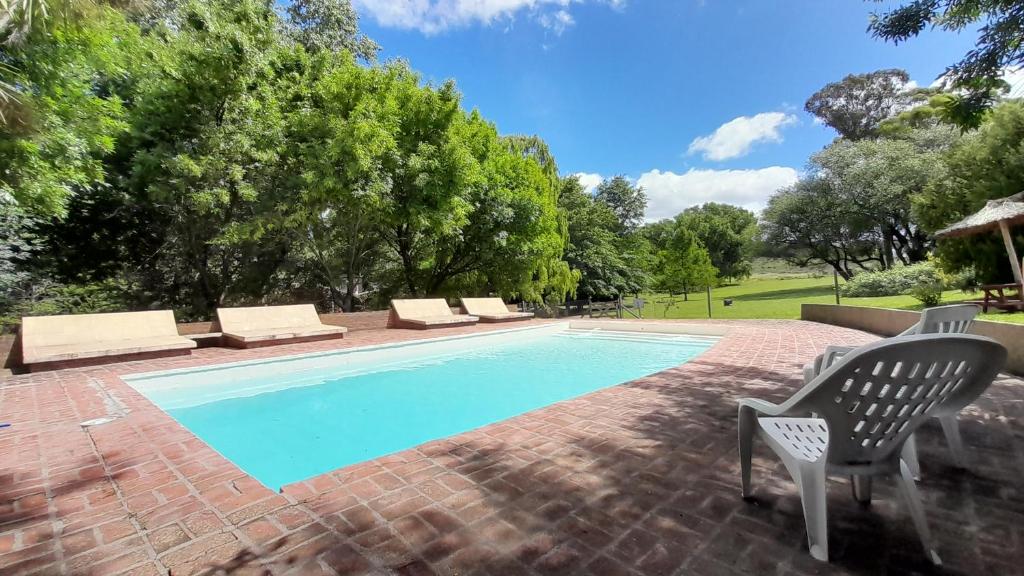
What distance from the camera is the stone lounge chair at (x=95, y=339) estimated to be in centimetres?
700

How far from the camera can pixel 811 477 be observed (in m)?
1.77

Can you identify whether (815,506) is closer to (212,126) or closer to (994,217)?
(994,217)

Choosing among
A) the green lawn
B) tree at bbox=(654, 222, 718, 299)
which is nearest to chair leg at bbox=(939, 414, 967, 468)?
the green lawn

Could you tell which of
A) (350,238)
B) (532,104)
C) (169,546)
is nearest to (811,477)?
(169,546)

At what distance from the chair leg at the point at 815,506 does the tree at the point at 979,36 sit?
570cm

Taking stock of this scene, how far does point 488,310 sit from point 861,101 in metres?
48.2

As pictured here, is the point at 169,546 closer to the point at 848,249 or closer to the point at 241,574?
the point at 241,574

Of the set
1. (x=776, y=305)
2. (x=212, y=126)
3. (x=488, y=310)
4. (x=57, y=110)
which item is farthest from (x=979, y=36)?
(x=776, y=305)

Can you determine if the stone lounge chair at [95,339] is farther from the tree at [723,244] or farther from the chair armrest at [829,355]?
the tree at [723,244]

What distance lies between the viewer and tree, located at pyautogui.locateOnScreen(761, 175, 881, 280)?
2892 centimetres

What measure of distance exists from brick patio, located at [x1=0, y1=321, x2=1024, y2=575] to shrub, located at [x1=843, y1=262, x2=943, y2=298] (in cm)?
1867

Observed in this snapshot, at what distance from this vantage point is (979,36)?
4.55 m

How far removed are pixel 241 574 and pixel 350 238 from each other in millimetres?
14906

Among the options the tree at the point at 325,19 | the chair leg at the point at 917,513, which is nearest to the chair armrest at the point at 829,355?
the chair leg at the point at 917,513
